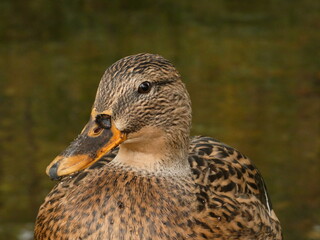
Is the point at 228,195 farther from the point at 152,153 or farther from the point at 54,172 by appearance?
the point at 54,172

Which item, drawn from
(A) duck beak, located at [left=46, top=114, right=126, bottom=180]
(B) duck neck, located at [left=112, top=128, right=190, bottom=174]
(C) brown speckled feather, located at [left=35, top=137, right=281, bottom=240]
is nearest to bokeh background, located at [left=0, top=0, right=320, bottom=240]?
(C) brown speckled feather, located at [left=35, top=137, right=281, bottom=240]

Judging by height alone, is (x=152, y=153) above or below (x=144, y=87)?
below

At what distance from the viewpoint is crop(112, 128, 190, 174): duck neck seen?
3936mm

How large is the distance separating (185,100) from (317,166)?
2.90 meters

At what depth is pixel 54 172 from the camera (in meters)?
3.54

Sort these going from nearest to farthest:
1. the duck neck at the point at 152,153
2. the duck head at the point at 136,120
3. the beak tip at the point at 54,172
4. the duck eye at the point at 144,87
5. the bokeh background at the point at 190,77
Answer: the beak tip at the point at 54,172, the duck head at the point at 136,120, the duck eye at the point at 144,87, the duck neck at the point at 152,153, the bokeh background at the point at 190,77

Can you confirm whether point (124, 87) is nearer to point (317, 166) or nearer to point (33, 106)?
point (317, 166)

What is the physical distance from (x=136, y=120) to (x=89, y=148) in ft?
0.91

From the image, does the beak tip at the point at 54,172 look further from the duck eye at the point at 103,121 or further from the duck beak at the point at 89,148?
the duck eye at the point at 103,121

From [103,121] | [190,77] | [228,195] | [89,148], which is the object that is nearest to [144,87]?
[103,121]

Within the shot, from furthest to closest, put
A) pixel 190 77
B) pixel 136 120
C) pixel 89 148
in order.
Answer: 1. pixel 190 77
2. pixel 136 120
3. pixel 89 148

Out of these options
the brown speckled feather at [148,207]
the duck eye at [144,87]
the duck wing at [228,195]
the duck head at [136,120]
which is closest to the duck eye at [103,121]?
the duck head at [136,120]

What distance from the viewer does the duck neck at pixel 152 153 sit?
155 inches

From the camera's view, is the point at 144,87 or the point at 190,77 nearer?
the point at 144,87
